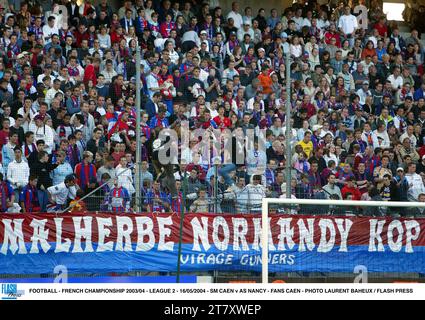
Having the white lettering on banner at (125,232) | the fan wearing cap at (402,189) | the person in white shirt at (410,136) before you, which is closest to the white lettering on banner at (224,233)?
the white lettering on banner at (125,232)

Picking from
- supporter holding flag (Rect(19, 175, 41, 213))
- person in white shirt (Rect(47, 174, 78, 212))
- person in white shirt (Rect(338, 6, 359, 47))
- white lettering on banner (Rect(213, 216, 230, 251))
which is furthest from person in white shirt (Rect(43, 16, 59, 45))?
person in white shirt (Rect(338, 6, 359, 47))

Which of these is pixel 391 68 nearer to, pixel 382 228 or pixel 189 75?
pixel 189 75

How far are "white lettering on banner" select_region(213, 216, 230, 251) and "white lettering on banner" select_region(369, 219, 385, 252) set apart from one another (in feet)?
6.82

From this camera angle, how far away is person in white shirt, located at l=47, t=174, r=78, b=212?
43.7 feet

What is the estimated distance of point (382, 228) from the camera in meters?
12.9

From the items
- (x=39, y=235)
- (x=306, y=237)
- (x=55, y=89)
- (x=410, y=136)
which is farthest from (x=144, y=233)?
(x=410, y=136)

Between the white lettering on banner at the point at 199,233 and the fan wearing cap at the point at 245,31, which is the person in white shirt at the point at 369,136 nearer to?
the fan wearing cap at the point at 245,31

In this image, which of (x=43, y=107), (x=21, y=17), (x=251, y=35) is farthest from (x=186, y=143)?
(x=251, y=35)

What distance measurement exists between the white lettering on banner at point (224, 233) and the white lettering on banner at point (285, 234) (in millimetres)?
753

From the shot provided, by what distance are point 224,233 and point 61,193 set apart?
2.61 metres

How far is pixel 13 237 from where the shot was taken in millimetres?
12539

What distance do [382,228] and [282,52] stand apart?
722cm

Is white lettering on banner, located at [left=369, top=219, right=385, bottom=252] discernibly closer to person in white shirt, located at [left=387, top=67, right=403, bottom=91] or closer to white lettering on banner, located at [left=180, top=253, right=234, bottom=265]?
white lettering on banner, located at [left=180, top=253, right=234, bottom=265]

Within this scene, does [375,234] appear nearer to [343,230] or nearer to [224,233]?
[343,230]
